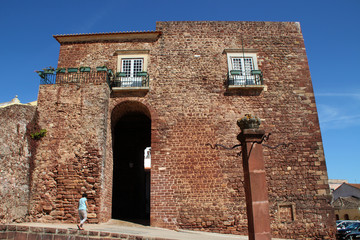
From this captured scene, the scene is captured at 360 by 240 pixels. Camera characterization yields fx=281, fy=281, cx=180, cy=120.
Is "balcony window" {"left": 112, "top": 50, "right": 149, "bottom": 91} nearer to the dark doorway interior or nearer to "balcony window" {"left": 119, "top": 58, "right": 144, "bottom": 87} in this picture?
"balcony window" {"left": 119, "top": 58, "right": 144, "bottom": 87}

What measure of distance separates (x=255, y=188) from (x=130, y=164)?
12332mm

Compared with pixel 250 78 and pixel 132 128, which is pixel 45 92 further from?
pixel 250 78

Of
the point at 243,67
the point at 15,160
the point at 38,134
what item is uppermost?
the point at 243,67

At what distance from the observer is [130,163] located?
1800 cm

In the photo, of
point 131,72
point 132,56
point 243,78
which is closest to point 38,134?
point 131,72

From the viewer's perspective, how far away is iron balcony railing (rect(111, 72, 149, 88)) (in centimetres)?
1438

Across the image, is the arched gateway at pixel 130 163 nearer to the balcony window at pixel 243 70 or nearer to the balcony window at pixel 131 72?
the balcony window at pixel 131 72

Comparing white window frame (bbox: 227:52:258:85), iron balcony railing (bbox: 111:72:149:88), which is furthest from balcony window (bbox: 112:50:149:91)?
white window frame (bbox: 227:52:258:85)

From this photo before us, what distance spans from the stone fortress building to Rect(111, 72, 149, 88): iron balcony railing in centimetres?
5

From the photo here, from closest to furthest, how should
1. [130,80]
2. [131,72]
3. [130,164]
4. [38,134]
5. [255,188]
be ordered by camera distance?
[255,188] < [38,134] < [130,80] < [131,72] < [130,164]

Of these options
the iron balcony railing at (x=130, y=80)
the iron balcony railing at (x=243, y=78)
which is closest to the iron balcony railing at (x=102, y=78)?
the iron balcony railing at (x=130, y=80)

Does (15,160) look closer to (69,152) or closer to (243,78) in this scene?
(69,152)

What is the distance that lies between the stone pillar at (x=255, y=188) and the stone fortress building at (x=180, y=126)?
601 cm

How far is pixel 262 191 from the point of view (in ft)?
22.1
